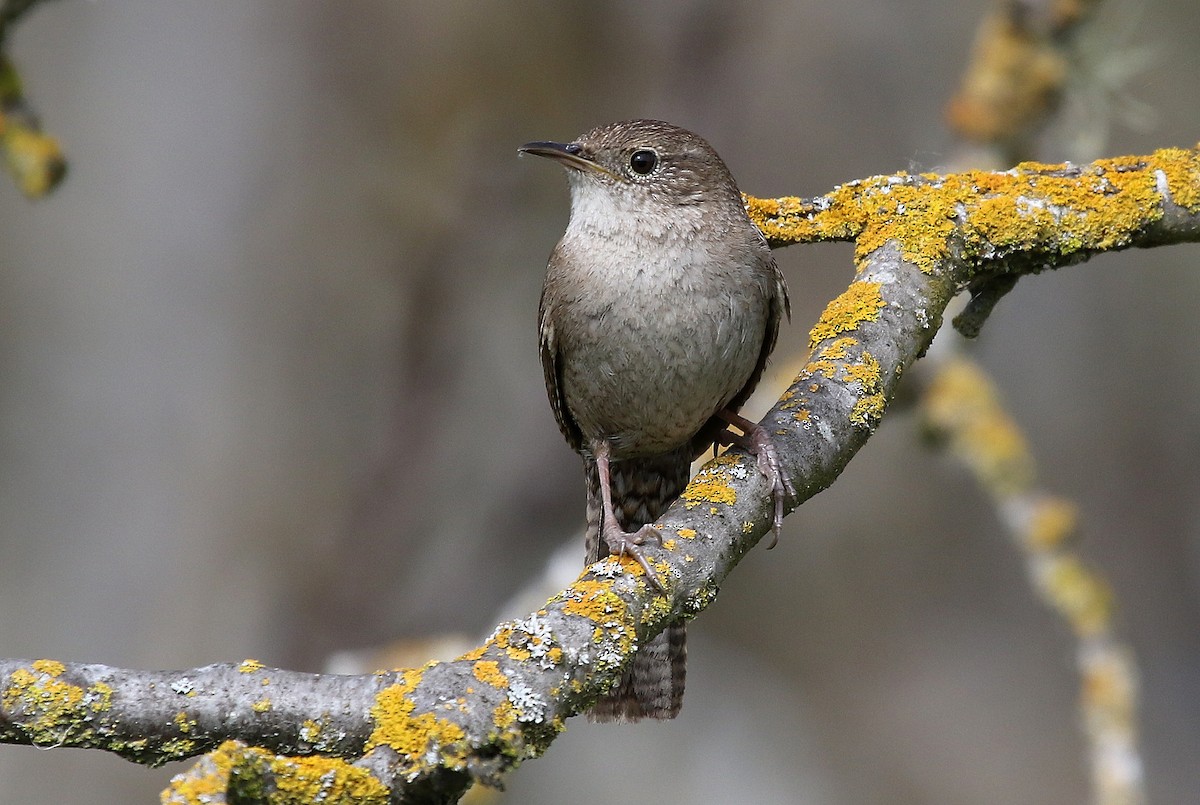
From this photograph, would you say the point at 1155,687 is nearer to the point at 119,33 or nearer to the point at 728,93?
the point at 728,93

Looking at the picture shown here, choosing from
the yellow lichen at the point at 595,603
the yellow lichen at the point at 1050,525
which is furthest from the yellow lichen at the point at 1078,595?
the yellow lichen at the point at 595,603

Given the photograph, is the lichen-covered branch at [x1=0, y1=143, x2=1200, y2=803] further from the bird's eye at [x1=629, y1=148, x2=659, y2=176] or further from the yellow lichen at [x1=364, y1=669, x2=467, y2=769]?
the bird's eye at [x1=629, y1=148, x2=659, y2=176]

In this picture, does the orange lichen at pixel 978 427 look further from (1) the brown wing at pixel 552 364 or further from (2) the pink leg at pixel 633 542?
(2) the pink leg at pixel 633 542

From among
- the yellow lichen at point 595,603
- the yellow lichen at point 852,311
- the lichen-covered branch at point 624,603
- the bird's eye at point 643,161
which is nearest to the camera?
the lichen-covered branch at point 624,603

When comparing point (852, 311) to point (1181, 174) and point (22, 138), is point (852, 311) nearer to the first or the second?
point (1181, 174)

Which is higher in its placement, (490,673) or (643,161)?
(643,161)

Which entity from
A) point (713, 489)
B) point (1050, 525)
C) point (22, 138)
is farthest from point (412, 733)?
point (1050, 525)

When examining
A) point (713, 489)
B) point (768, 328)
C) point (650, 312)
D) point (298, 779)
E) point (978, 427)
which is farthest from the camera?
point (978, 427)
